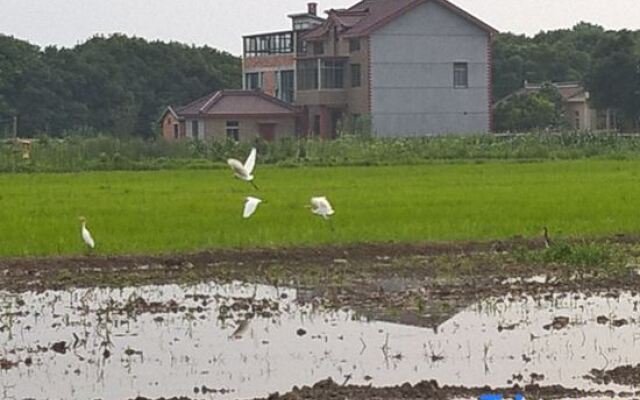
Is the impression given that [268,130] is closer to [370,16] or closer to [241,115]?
[241,115]

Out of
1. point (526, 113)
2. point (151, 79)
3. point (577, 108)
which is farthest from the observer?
point (577, 108)

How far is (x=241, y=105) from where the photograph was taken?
55031mm

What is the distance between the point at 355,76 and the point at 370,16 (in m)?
2.60

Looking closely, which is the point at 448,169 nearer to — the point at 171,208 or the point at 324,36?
the point at 171,208

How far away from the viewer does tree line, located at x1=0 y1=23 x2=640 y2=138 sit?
2245 inches

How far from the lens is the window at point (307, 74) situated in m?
54.0

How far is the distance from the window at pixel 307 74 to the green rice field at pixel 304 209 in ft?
84.1

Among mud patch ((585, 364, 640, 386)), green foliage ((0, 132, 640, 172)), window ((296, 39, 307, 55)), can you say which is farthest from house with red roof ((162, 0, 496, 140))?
mud patch ((585, 364, 640, 386))

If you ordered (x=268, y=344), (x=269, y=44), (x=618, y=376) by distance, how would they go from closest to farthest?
(x=618, y=376)
(x=268, y=344)
(x=269, y=44)

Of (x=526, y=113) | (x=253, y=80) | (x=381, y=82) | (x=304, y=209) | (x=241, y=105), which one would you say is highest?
(x=253, y=80)

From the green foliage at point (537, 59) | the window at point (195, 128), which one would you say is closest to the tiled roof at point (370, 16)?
the window at point (195, 128)

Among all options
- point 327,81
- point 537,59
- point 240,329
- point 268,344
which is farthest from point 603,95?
point 268,344

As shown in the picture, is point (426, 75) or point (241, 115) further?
point (241, 115)

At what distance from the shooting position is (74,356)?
8.29 meters
